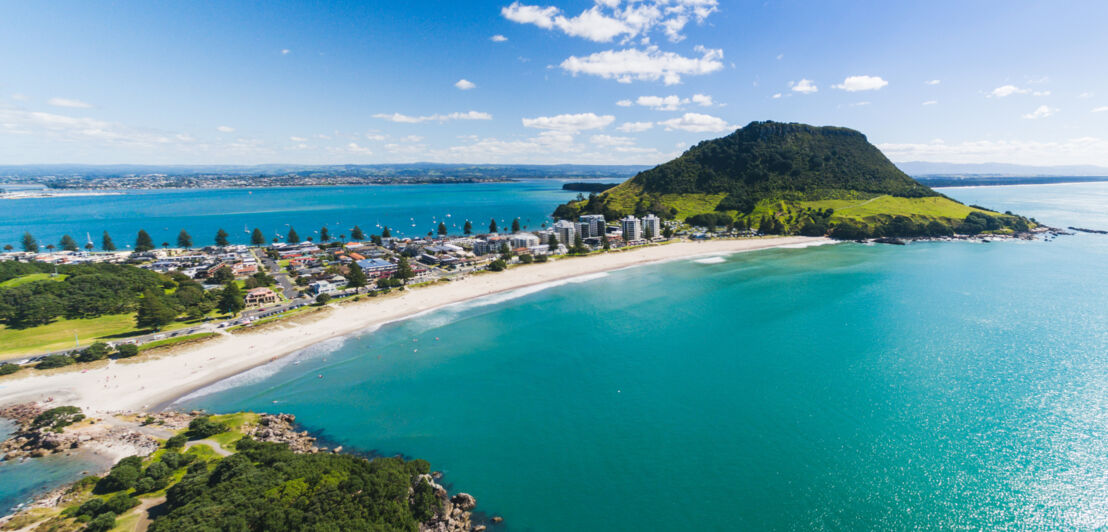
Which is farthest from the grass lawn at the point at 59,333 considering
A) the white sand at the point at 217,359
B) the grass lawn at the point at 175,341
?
the white sand at the point at 217,359

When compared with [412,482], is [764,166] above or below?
above

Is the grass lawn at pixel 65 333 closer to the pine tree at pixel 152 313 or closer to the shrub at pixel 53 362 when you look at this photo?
the pine tree at pixel 152 313

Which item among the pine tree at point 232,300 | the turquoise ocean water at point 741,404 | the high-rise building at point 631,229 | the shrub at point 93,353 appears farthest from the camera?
the high-rise building at point 631,229

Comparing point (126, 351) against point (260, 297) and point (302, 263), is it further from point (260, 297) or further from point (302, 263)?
point (302, 263)

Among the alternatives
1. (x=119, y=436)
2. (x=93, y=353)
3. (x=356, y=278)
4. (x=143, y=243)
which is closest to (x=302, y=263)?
(x=356, y=278)

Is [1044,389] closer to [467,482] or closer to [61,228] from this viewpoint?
[467,482]

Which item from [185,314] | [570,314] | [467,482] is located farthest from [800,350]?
[185,314]

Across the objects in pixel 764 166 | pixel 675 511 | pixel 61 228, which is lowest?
pixel 675 511
